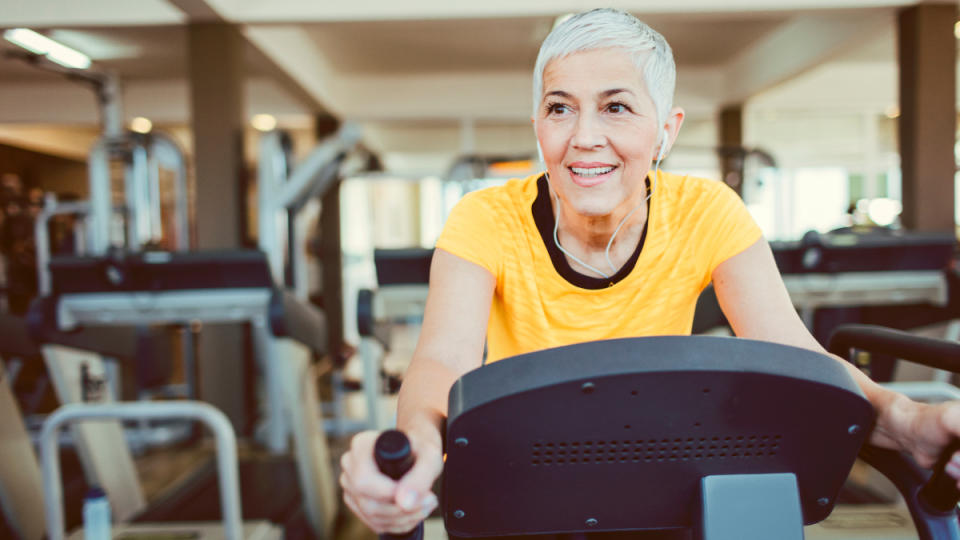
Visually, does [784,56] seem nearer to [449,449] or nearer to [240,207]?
[240,207]

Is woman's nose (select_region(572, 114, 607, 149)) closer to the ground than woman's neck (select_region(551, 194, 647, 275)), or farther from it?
farther from it

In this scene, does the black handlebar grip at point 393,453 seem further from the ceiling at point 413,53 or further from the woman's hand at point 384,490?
the ceiling at point 413,53

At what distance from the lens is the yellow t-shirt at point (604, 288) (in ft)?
3.06

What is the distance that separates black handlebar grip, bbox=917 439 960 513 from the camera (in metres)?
0.61

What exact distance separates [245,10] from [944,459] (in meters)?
4.00

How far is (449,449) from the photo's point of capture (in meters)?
0.55

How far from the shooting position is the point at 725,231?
36.9 inches

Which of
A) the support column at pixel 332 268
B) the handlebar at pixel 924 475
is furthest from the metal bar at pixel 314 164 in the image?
the support column at pixel 332 268

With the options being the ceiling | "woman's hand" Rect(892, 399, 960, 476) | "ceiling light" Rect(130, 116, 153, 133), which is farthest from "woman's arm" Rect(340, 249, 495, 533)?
"ceiling light" Rect(130, 116, 153, 133)

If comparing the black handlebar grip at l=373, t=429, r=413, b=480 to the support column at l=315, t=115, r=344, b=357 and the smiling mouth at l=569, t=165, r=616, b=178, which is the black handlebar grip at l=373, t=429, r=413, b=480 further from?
the support column at l=315, t=115, r=344, b=357

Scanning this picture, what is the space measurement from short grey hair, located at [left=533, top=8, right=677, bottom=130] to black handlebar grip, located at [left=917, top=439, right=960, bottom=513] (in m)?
0.50

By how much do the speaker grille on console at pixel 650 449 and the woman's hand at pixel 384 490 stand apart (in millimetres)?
93

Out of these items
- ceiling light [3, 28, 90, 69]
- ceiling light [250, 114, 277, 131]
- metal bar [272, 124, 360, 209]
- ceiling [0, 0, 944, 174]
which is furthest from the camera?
ceiling light [250, 114, 277, 131]

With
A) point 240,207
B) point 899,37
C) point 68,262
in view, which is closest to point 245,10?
point 240,207
